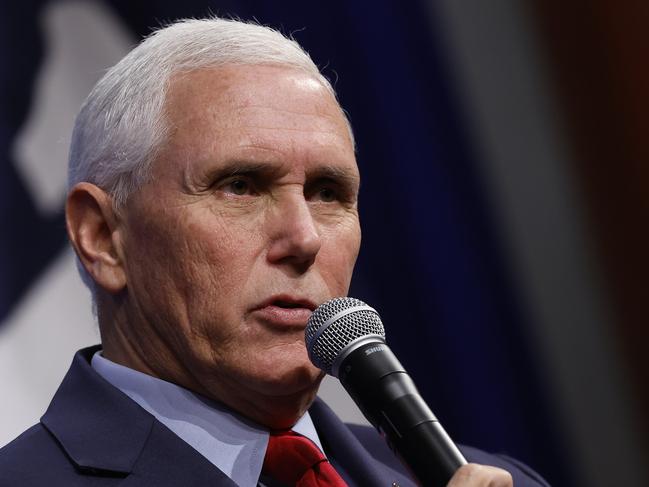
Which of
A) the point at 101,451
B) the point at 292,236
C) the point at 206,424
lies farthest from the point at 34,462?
the point at 292,236

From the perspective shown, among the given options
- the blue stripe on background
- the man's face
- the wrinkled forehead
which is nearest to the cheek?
the man's face

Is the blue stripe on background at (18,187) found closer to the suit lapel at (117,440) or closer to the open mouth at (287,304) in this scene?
the suit lapel at (117,440)

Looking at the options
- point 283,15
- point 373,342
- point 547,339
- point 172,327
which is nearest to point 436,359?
point 547,339

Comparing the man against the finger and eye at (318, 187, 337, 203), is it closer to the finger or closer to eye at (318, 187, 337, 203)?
eye at (318, 187, 337, 203)

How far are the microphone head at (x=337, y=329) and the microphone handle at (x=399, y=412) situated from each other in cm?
3

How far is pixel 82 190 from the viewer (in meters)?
1.98

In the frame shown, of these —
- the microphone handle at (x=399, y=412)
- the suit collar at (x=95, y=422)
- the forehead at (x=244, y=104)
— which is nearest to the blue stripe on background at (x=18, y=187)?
the suit collar at (x=95, y=422)

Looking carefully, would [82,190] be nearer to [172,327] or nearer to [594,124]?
[172,327]

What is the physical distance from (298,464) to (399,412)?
0.55 metres

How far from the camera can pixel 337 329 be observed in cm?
149

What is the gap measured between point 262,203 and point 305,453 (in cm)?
46

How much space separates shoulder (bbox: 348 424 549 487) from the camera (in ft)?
7.22

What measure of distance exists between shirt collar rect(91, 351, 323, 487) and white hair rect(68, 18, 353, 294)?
295 mm

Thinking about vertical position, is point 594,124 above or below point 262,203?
below
